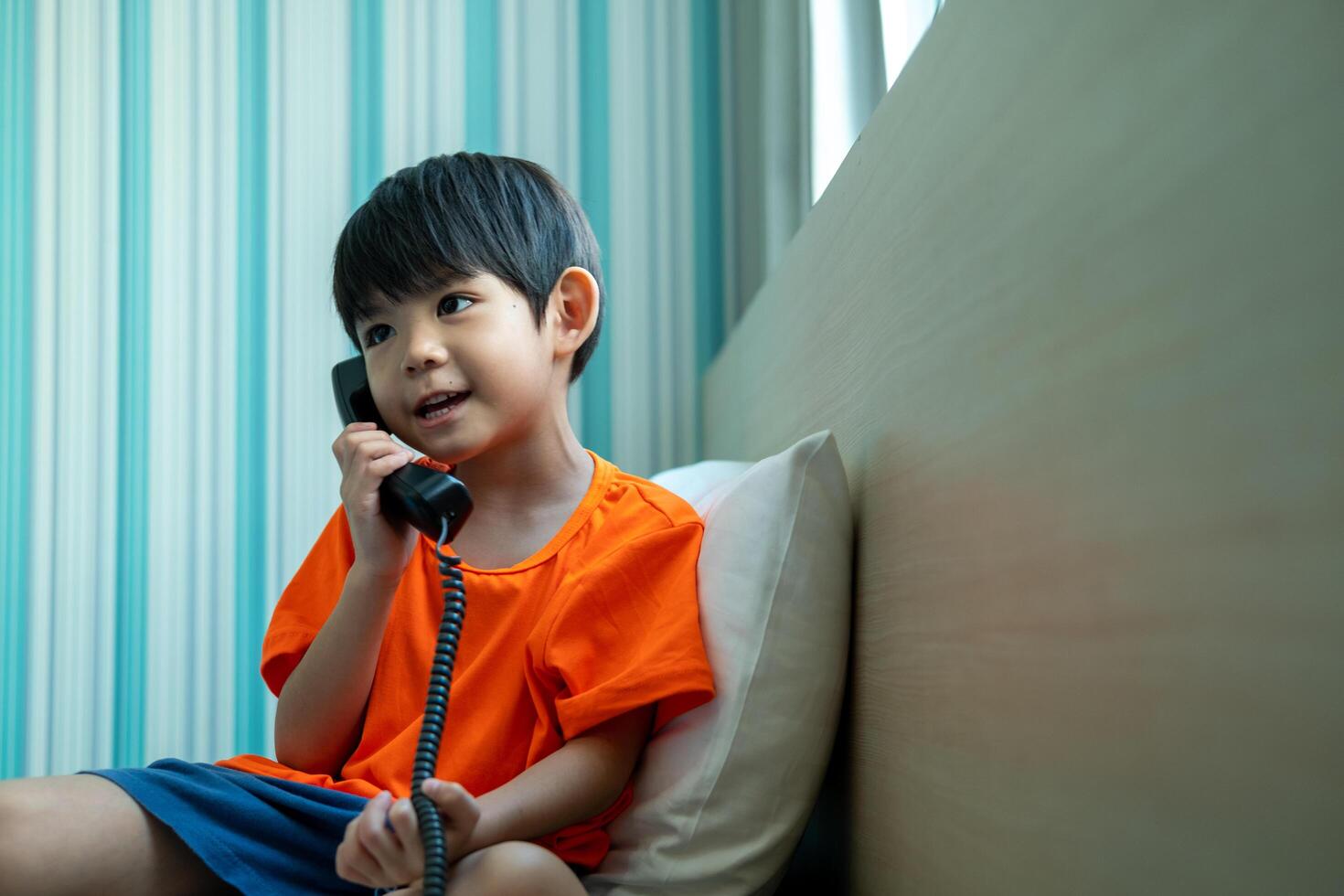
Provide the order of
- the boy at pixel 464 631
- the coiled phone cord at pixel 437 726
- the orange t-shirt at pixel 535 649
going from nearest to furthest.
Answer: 1. the coiled phone cord at pixel 437 726
2. the boy at pixel 464 631
3. the orange t-shirt at pixel 535 649

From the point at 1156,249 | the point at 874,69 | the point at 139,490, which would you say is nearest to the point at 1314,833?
the point at 1156,249

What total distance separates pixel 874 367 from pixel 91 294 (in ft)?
6.04

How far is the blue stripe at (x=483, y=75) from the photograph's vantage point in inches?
88.0

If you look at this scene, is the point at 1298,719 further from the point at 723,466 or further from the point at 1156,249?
the point at 723,466

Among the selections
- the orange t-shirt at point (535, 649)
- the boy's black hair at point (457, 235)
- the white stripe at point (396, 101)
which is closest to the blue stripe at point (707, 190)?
the white stripe at point (396, 101)

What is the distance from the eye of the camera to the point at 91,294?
86.6 inches

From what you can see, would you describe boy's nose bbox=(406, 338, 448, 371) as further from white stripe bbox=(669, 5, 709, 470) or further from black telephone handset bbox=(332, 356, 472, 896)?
white stripe bbox=(669, 5, 709, 470)

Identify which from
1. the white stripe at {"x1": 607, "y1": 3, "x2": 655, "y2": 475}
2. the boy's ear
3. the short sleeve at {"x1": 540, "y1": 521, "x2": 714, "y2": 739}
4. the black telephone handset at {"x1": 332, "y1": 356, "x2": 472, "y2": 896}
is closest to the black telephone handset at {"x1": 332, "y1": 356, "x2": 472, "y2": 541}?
the black telephone handset at {"x1": 332, "y1": 356, "x2": 472, "y2": 896}

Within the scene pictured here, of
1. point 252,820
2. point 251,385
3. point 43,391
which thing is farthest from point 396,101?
point 252,820

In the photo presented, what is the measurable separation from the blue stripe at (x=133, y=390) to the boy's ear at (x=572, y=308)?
142cm

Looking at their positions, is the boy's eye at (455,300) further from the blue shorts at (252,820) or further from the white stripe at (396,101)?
the white stripe at (396,101)

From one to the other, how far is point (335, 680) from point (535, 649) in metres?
0.17

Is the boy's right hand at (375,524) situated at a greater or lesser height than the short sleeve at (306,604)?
greater

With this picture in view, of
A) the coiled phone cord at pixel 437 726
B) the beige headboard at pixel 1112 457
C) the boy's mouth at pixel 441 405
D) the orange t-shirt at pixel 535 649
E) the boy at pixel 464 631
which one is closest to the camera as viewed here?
the beige headboard at pixel 1112 457
